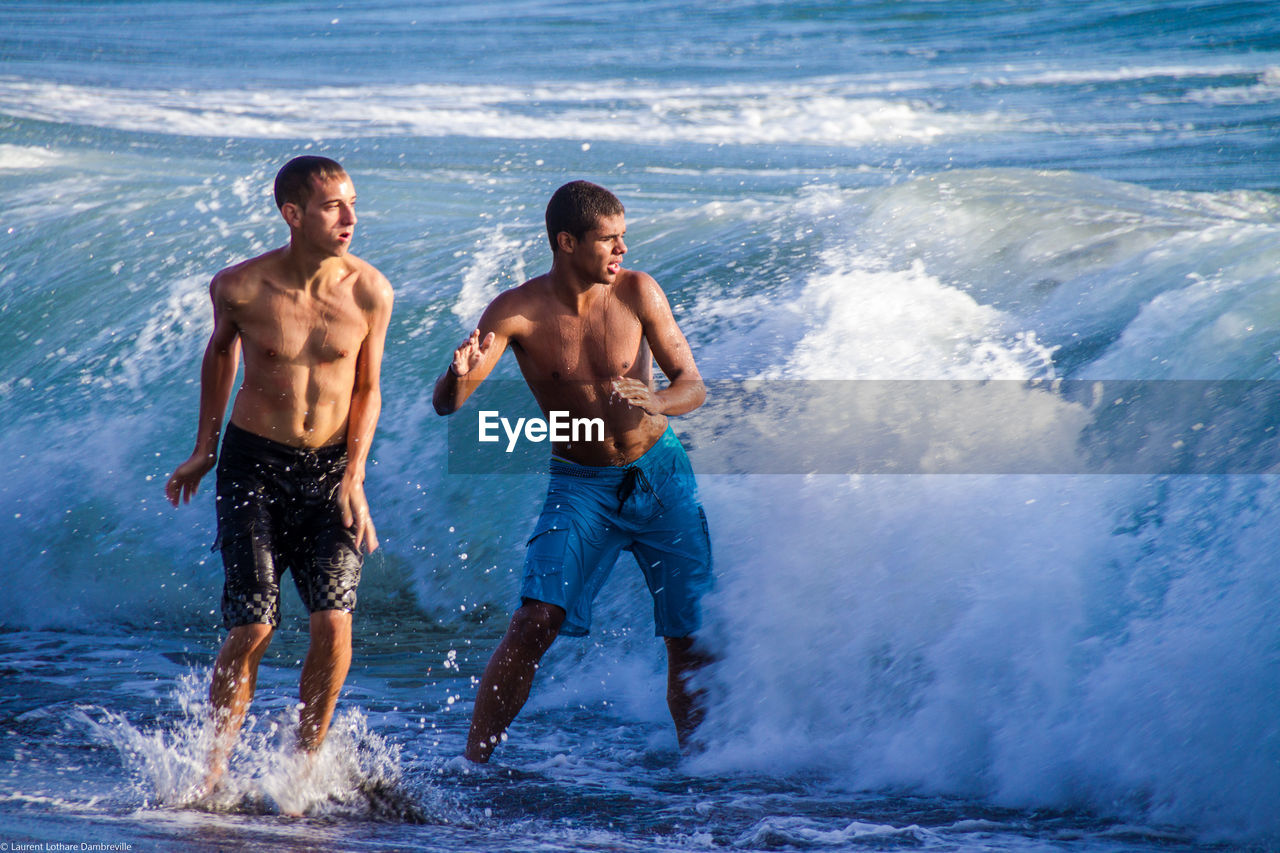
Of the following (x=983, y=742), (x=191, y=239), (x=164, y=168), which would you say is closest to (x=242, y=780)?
(x=983, y=742)

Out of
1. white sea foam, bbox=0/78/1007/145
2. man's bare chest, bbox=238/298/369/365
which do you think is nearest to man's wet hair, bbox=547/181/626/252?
man's bare chest, bbox=238/298/369/365

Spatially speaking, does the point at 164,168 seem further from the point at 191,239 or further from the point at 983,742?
the point at 983,742

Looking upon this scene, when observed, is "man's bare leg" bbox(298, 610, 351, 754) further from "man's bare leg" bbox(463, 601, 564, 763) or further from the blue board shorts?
the blue board shorts

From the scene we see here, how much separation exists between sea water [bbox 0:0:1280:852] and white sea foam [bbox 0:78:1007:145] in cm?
106

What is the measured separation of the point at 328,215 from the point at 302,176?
121 mm

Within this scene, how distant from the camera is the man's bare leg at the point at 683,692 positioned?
396cm

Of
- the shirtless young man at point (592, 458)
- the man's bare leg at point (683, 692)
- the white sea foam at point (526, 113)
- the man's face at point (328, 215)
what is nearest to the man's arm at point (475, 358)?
the shirtless young man at point (592, 458)

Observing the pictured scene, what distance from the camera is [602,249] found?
3596 millimetres

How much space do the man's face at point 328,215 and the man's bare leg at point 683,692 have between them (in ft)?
5.05

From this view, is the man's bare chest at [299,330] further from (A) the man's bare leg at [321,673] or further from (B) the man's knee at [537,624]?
→ (B) the man's knee at [537,624]

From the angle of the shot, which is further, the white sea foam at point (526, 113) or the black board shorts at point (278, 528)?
the white sea foam at point (526, 113)

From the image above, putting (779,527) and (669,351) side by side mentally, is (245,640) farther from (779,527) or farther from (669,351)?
(779,527)

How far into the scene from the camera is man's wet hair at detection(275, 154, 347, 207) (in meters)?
3.42

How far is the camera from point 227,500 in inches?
138
